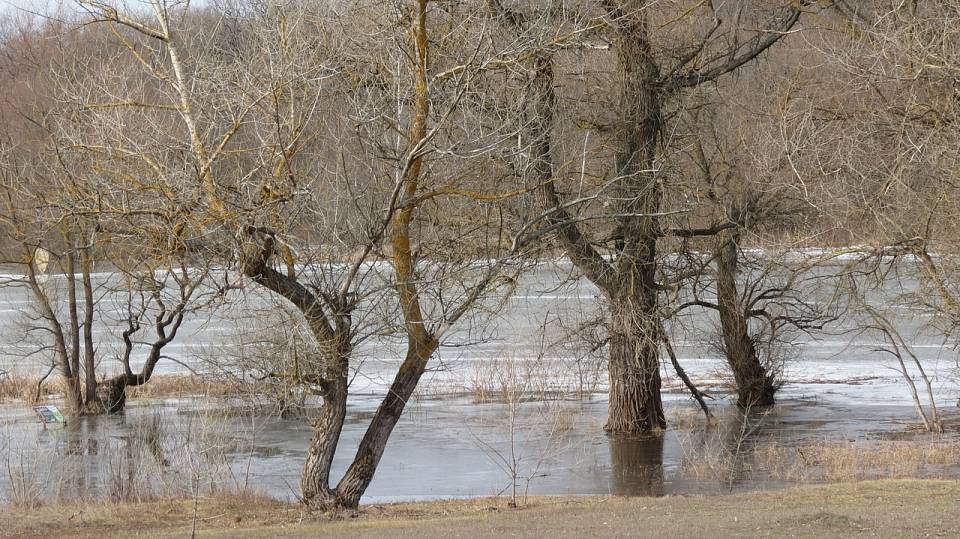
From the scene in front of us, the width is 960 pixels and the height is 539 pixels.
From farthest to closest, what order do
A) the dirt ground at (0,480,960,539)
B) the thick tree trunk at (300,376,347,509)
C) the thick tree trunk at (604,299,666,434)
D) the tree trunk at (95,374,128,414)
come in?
1. the tree trunk at (95,374,128,414)
2. the thick tree trunk at (604,299,666,434)
3. the thick tree trunk at (300,376,347,509)
4. the dirt ground at (0,480,960,539)

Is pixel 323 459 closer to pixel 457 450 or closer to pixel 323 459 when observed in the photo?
pixel 323 459

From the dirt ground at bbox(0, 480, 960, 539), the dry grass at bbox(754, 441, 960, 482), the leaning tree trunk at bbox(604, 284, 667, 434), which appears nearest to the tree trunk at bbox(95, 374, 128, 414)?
the dirt ground at bbox(0, 480, 960, 539)

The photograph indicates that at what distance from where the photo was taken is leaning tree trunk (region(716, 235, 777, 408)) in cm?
2131

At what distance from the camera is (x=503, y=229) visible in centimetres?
1370

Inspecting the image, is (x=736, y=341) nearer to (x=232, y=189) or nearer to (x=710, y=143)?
(x=710, y=143)

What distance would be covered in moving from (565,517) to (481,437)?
9256 millimetres

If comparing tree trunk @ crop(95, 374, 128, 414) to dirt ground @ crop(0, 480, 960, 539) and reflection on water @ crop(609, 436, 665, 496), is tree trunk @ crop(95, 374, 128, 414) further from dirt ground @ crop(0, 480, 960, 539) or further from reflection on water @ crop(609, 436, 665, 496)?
reflection on water @ crop(609, 436, 665, 496)

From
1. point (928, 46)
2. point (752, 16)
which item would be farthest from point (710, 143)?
point (928, 46)

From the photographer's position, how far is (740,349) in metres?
22.9

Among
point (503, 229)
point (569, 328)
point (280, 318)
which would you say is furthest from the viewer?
point (569, 328)

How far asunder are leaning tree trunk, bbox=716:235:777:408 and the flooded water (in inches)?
21.8

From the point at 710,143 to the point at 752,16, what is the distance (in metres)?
Answer: 3.00

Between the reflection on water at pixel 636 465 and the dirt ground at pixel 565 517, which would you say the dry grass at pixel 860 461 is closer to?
the reflection on water at pixel 636 465

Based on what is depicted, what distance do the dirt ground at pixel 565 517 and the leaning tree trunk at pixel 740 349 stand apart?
815cm
